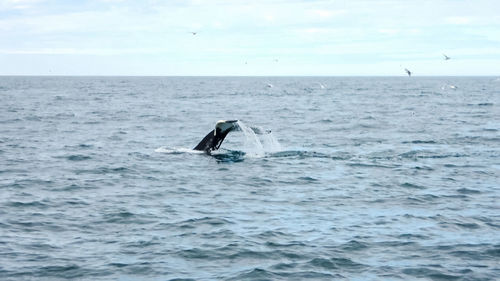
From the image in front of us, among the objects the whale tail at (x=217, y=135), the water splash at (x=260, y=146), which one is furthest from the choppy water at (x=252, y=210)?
the whale tail at (x=217, y=135)

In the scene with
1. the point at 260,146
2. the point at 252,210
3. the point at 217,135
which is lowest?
the point at 252,210

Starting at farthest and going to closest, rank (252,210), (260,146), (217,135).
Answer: (260,146) → (217,135) → (252,210)

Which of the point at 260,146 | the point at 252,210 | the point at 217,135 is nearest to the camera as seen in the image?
the point at 252,210

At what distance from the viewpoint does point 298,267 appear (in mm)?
13250

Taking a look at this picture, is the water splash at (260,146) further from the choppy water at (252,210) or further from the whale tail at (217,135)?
the whale tail at (217,135)

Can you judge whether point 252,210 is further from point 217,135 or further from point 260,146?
point 260,146

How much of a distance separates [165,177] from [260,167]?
164 inches

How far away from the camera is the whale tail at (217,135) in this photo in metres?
25.3

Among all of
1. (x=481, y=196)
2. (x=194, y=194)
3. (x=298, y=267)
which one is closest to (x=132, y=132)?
(x=194, y=194)

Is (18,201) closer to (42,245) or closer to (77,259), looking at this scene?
(42,245)

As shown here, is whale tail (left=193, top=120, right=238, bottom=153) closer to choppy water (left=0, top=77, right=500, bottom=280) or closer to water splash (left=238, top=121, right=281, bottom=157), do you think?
choppy water (left=0, top=77, right=500, bottom=280)

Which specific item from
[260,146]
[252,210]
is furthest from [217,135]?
[252,210]

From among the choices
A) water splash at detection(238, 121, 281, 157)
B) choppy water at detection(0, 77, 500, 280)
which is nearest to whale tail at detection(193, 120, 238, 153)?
choppy water at detection(0, 77, 500, 280)

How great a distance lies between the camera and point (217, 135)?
26.9 meters
